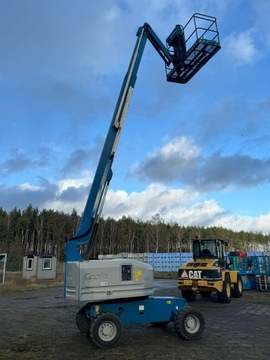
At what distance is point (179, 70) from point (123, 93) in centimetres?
214

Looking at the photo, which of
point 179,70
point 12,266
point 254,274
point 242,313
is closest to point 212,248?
point 242,313

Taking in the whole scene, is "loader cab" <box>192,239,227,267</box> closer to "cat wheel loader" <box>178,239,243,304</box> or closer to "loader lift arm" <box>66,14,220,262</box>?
"cat wheel loader" <box>178,239,243,304</box>

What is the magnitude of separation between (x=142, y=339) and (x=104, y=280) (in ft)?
6.59

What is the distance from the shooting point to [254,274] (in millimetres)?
21812

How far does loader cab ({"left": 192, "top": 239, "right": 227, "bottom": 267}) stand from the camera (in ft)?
57.3

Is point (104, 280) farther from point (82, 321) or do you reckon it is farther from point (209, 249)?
point (209, 249)

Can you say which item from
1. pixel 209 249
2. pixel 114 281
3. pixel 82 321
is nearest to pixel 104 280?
pixel 114 281

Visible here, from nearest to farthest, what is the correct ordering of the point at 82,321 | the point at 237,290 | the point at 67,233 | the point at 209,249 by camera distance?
the point at 82,321
the point at 209,249
the point at 237,290
the point at 67,233

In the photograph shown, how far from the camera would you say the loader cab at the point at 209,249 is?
1747 centimetres

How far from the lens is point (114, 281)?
886cm

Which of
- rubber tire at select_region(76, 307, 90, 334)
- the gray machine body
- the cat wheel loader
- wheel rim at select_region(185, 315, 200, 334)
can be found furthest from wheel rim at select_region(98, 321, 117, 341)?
the cat wheel loader

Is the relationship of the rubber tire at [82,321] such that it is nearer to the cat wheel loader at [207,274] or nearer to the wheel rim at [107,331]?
the wheel rim at [107,331]

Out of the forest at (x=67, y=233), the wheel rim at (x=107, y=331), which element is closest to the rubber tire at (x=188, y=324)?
the wheel rim at (x=107, y=331)

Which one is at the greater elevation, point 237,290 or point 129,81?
point 129,81
